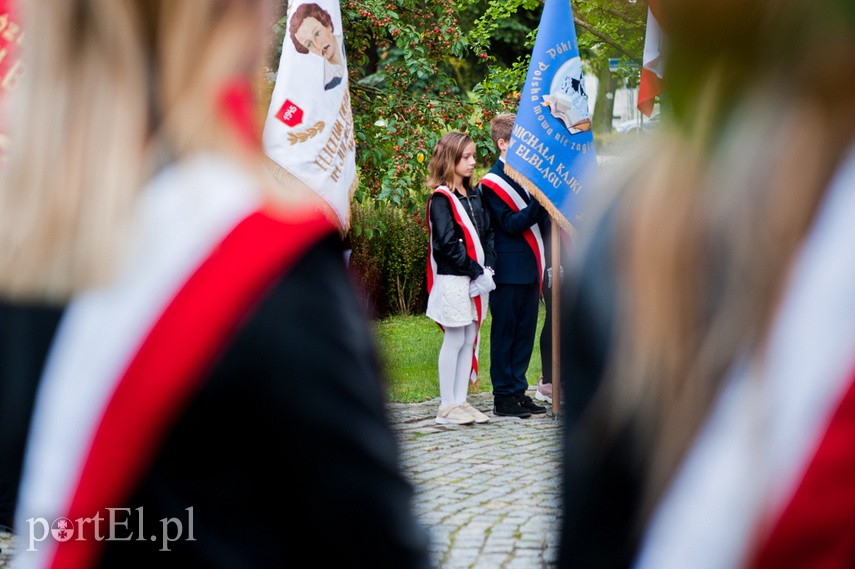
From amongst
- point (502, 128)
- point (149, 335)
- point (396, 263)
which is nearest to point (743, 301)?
point (149, 335)

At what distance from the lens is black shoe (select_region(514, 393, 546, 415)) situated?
8.78 metres

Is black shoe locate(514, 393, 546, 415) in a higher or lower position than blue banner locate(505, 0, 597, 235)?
lower

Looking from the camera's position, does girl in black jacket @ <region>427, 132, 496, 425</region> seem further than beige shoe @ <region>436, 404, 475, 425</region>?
No

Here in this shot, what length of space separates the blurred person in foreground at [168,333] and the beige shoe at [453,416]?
7111 mm

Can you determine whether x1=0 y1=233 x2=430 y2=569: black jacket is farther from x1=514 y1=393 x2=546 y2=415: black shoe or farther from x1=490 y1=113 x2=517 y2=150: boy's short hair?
x1=490 y1=113 x2=517 y2=150: boy's short hair

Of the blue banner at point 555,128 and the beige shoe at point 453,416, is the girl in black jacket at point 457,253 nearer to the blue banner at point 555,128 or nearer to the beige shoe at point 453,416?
the beige shoe at point 453,416

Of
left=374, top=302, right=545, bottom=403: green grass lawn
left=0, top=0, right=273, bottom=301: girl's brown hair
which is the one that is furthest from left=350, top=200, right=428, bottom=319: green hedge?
left=0, top=0, right=273, bottom=301: girl's brown hair

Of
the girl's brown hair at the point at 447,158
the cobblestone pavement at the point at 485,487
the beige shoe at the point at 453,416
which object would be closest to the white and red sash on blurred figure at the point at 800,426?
the cobblestone pavement at the point at 485,487

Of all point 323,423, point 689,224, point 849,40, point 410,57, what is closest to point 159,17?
point 323,423

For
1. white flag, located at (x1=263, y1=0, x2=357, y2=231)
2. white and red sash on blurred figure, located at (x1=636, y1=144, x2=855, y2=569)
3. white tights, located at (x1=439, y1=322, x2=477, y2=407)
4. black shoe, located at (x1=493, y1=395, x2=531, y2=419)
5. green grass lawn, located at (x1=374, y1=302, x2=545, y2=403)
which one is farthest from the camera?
green grass lawn, located at (x1=374, y1=302, x2=545, y2=403)

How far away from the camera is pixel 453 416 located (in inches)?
332

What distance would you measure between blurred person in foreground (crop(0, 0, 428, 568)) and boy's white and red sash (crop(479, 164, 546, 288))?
284 inches

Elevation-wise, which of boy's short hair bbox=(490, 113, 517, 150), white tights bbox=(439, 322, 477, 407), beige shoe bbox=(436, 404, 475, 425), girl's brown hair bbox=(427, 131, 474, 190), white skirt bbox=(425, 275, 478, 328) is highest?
boy's short hair bbox=(490, 113, 517, 150)

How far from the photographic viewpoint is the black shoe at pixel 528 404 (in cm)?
878
